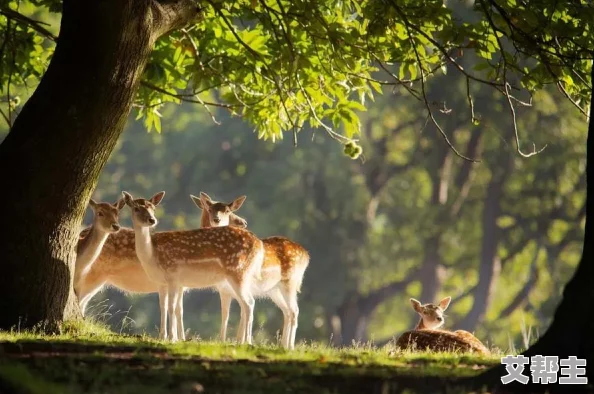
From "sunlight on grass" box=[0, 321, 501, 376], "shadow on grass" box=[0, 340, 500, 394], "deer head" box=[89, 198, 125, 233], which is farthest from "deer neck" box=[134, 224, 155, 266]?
"shadow on grass" box=[0, 340, 500, 394]

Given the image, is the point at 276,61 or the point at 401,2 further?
the point at 276,61

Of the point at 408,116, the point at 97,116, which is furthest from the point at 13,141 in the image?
the point at 408,116

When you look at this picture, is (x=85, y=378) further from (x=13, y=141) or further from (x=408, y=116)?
(x=408, y=116)

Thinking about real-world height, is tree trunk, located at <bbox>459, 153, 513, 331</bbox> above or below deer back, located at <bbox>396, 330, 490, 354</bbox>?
above

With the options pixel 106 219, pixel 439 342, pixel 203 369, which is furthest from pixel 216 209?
pixel 203 369

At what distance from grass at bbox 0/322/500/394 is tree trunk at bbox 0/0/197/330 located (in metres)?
0.97

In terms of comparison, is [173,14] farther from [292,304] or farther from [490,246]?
[490,246]

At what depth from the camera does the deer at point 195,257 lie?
422 inches

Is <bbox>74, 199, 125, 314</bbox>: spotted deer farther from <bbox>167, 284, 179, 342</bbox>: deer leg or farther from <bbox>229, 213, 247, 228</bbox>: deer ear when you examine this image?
<bbox>229, 213, 247, 228</bbox>: deer ear

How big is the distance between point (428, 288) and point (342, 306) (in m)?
2.61

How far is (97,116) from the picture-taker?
30.1ft

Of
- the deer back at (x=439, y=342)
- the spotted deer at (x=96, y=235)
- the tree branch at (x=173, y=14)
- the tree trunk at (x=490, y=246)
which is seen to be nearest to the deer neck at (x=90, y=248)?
the spotted deer at (x=96, y=235)

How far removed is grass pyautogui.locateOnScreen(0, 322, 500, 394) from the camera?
6.10 m

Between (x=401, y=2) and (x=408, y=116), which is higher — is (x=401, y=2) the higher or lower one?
the lower one
